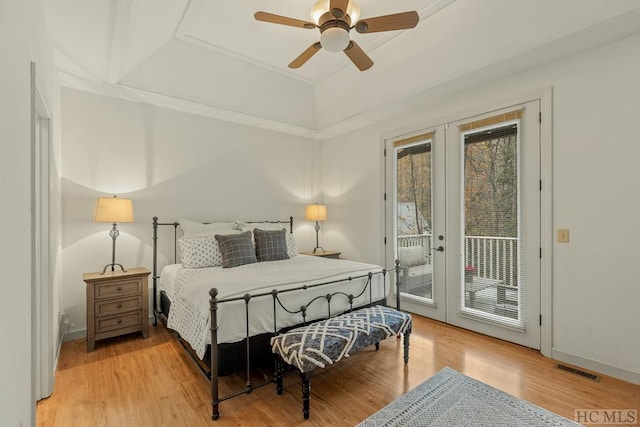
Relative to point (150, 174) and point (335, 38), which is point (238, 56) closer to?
point (150, 174)

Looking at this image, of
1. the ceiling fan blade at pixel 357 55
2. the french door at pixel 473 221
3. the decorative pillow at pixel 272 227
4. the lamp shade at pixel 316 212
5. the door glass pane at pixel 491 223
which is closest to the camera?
the ceiling fan blade at pixel 357 55

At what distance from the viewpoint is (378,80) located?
3.77 metres

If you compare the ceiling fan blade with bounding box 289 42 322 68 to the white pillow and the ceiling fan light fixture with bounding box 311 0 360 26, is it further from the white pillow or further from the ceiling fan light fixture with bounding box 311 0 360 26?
the white pillow

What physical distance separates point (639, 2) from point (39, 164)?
4.40m

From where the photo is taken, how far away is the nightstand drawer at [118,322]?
9.96 feet

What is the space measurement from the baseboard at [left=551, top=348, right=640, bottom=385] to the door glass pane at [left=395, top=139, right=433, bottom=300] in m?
1.36

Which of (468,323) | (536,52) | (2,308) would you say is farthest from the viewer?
(468,323)

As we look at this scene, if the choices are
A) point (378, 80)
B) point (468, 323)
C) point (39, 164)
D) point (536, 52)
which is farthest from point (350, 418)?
point (378, 80)

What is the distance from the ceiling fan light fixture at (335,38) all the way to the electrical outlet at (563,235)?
8.18ft

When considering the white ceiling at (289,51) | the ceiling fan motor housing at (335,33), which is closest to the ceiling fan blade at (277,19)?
the ceiling fan motor housing at (335,33)

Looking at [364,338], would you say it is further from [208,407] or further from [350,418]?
[208,407]

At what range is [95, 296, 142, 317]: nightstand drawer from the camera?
303 cm

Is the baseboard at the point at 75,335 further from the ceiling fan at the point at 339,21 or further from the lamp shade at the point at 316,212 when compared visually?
the ceiling fan at the point at 339,21

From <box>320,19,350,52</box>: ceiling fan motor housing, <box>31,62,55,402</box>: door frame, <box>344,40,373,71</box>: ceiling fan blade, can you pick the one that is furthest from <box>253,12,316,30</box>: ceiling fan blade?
<box>31,62,55,402</box>: door frame
